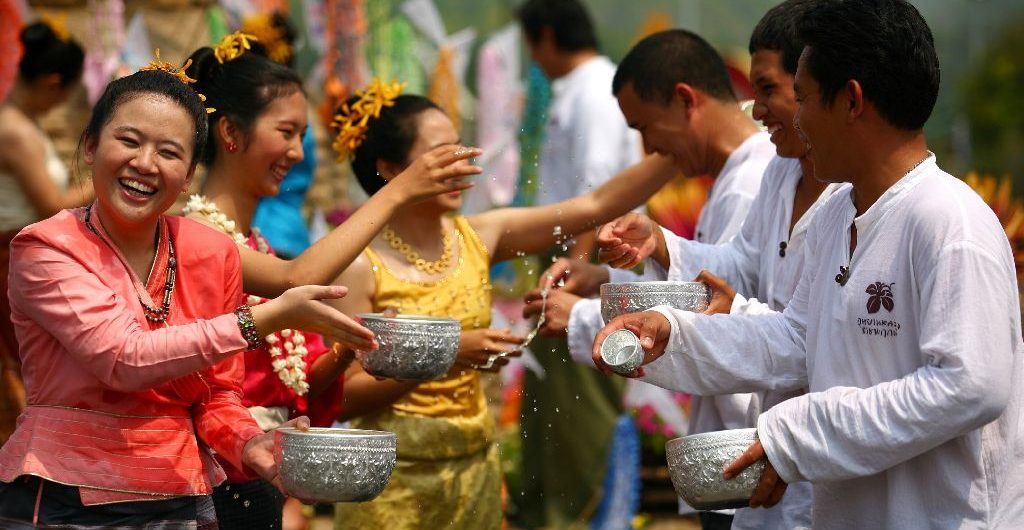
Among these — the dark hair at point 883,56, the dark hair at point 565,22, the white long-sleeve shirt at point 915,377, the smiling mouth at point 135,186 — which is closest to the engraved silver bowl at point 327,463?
the smiling mouth at point 135,186

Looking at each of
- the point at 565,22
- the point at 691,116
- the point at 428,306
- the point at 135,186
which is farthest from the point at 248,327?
the point at 565,22

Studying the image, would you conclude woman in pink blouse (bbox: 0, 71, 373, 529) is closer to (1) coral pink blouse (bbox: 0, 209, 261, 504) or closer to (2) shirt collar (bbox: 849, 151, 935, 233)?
(1) coral pink blouse (bbox: 0, 209, 261, 504)

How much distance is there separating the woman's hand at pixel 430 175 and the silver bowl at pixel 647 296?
54 centimetres

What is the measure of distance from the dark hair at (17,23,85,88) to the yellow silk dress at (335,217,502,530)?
10.4 feet

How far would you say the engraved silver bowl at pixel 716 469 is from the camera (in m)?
2.78

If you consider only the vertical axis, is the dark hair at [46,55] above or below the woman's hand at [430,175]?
above

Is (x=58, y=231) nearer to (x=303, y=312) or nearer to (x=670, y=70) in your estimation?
(x=303, y=312)

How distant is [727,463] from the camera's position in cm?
278

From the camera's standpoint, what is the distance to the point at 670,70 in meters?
4.40

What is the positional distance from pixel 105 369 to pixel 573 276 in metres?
1.86

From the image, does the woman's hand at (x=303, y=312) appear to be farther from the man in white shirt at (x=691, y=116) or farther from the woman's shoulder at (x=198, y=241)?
the man in white shirt at (x=691, y=116)

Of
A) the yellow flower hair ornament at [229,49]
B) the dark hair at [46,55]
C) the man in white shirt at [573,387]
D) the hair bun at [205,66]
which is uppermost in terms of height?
the dark hair at [46,55]

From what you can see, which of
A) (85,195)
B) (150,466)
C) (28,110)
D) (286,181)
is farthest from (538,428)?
(150,466)

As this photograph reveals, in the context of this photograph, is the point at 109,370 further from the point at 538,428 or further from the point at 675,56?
the point at 538,428
